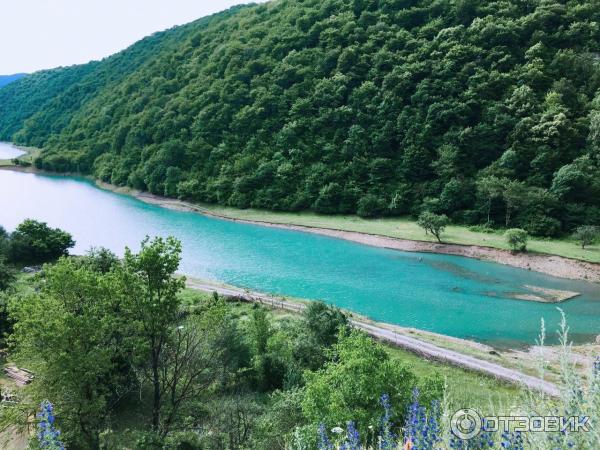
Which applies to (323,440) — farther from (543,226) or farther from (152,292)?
(543,226)

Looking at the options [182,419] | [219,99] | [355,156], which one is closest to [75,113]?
[219,99]

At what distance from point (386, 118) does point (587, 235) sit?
38.4 meters

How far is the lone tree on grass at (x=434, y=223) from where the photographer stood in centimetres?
5197

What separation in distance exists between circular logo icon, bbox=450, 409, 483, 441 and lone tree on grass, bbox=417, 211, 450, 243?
4841cm

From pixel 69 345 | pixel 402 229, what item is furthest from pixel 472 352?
pixel 402 229

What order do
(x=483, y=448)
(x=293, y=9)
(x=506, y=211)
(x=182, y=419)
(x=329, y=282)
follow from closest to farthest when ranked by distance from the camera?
(x=483, y=448) < (x=182, y=419) < (x=329, y=282) < (x=506, y=211) < (x=293, y=9)

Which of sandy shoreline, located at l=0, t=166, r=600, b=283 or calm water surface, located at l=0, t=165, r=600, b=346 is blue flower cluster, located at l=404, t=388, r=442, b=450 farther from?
sandy shoreline, located at l=0, t=166, r=600, b=283

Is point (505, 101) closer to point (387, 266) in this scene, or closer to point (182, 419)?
point (387, 266)

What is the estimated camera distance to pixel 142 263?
16188 mm

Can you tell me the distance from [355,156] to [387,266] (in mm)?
31097

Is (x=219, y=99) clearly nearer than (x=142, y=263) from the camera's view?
No

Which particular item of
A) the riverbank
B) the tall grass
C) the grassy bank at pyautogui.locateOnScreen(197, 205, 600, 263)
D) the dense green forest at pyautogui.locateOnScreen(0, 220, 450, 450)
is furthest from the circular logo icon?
the grassy bank at pyautogui.locateOnScreen(197, 205, 600, 263)

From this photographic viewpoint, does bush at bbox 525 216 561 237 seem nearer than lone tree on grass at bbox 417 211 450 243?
No

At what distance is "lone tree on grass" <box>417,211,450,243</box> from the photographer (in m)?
52.0
